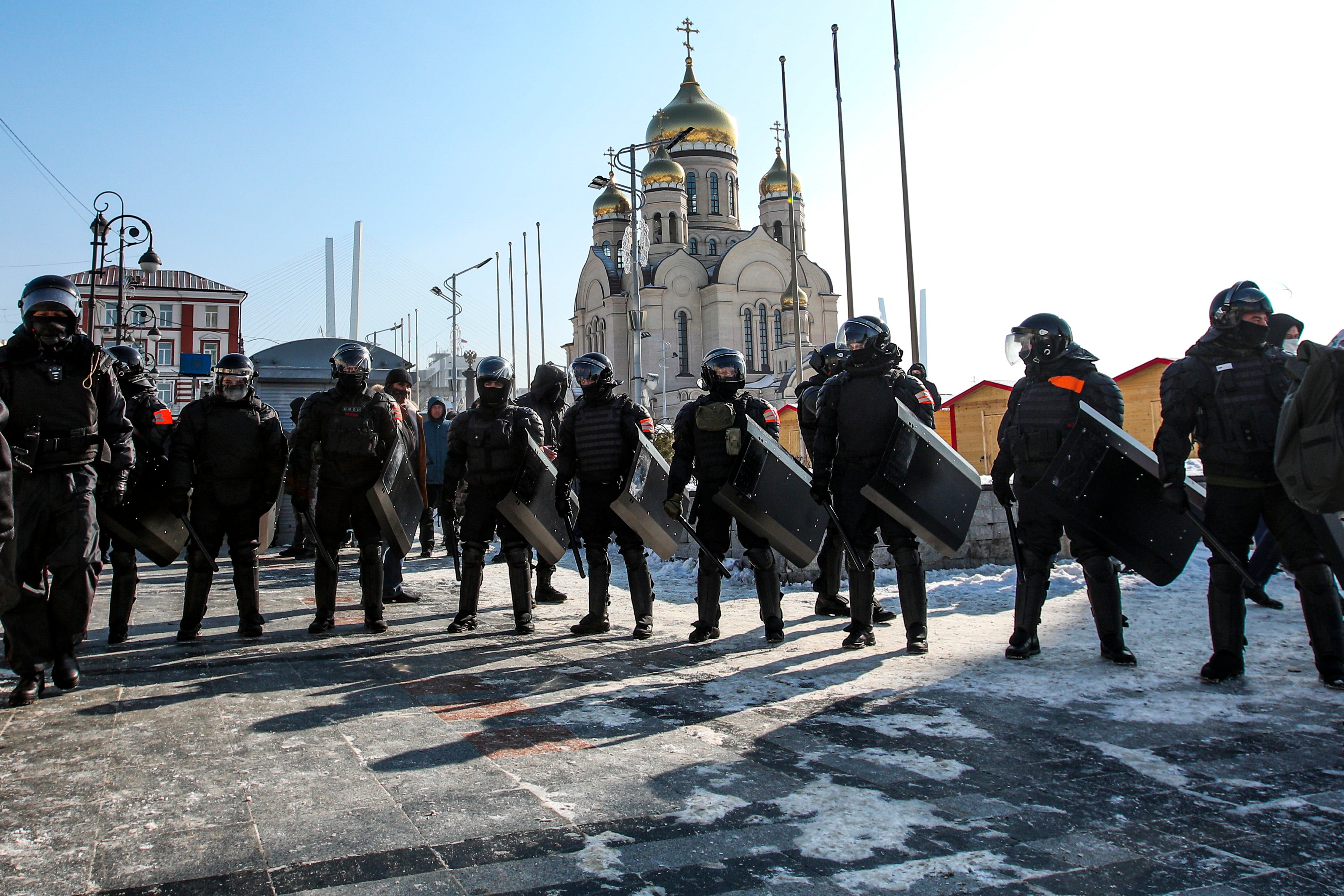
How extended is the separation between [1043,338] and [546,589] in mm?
4243

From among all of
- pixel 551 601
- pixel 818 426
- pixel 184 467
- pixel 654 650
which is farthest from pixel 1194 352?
pixel 184 467

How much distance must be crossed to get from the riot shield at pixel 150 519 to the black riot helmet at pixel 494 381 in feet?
6.52

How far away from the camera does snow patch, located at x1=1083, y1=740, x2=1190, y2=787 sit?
10.0ft

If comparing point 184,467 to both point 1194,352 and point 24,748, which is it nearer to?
point 24,748

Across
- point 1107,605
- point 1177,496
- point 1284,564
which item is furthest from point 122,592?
point 1284,564

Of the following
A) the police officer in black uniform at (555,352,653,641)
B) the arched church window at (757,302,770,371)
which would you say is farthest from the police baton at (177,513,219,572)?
the arched church window at (757,302,770,371)

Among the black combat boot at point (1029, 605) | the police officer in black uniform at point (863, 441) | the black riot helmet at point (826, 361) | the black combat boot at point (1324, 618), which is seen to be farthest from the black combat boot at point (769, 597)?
the black combat boot at point (1324, 618)

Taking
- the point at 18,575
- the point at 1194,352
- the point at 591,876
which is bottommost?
the point at 591,876

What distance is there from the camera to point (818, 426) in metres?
5.77

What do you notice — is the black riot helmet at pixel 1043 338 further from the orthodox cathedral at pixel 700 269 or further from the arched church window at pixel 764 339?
the arched church window at pixel 764 339

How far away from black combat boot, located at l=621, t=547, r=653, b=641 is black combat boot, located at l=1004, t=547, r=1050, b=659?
2057mm

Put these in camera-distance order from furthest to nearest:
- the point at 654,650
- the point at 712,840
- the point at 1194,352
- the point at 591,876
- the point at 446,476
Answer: the point at 446,476 → the point at 654,650 → the point at 1194,352 → the point at 712,840 → the point at 591,876

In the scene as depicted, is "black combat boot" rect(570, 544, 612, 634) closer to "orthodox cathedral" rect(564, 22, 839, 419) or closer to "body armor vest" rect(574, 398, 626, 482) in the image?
"body armor vest" rect(574, 398, 626, 482)

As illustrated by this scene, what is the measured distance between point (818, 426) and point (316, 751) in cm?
331
